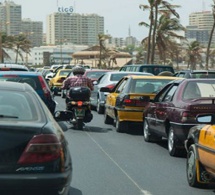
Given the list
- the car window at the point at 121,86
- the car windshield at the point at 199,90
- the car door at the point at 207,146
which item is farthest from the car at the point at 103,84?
the car door at the point at 207,146

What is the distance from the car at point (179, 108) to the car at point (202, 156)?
178 cm

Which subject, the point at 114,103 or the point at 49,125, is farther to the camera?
the point at 114,103

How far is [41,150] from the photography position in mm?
5359

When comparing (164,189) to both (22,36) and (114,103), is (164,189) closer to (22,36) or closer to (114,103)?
(114,103)

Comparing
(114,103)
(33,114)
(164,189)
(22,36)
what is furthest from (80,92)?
(22,36)

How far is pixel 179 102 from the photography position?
1082 centimetres

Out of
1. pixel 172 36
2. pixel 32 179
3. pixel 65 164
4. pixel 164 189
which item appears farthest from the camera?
pixel 172 36

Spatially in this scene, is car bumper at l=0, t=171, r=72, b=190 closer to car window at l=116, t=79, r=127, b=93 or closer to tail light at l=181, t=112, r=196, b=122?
tail light at l=181, t=112, r=196, b=122

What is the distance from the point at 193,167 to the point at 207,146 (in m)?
0.71

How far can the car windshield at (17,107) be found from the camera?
590 centimetres

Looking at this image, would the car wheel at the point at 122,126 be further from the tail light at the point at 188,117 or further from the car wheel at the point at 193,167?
the car wheel at the point at 193,167

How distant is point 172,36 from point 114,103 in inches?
1723

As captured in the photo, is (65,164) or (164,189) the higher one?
(65,164)

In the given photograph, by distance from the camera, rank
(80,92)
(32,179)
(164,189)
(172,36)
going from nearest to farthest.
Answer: (32,179)
(164,189)
(80,92)
(172,36)
